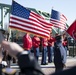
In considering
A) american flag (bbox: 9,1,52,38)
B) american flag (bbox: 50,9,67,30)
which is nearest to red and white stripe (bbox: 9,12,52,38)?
american flag (bbox: 9,1,52,38)

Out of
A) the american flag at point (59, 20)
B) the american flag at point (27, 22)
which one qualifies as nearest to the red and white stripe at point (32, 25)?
the american flag at point (27, 22)

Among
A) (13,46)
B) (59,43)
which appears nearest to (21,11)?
(59,43)

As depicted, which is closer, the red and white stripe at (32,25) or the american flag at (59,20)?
the red and white stripe at (32,25)

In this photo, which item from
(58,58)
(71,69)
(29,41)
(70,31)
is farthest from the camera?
(29,41)

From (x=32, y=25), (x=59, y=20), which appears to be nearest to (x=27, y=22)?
(x=32, y=25)

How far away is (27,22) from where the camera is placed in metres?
10.4

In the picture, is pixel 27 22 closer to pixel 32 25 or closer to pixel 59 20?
pixel 32 25

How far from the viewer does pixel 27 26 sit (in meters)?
10.1

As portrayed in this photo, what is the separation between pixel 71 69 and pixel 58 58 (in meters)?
8.50

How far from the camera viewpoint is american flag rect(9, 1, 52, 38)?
395 inches

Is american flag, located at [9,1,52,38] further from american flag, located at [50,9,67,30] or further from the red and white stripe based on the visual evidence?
american flag, located at [50,9,67,30]

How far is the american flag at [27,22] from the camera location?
32.9ft

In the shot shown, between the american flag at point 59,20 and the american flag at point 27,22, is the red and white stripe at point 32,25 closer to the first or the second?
the american flag at point 27,22

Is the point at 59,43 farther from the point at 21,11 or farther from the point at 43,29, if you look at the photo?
the point at 21,11
